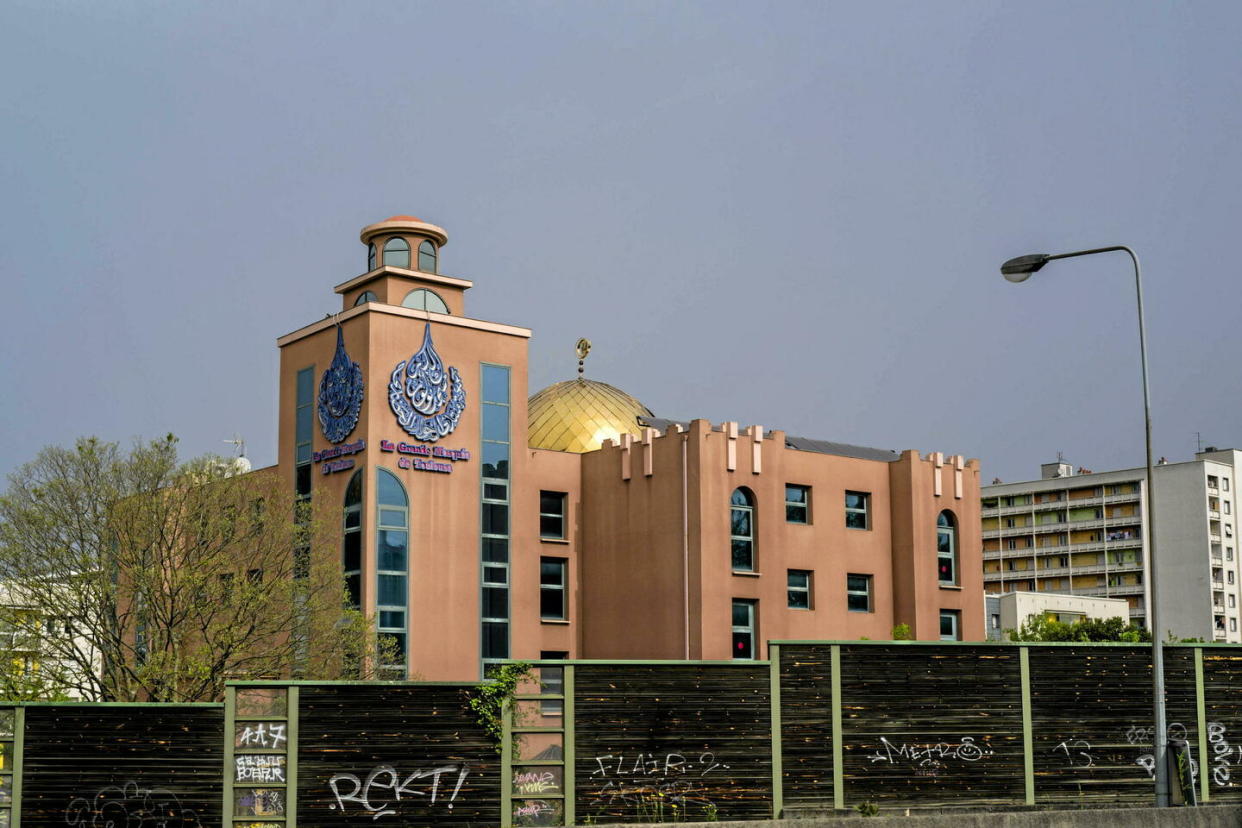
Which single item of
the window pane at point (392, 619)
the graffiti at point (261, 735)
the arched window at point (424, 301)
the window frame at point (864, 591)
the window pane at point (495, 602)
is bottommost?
the graffiti at point (261, 735)

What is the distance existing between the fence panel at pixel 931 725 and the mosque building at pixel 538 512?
23633 millimetres

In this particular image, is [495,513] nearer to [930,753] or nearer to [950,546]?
[950,546]

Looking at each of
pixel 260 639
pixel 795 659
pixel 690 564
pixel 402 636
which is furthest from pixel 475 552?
pixel 795 659

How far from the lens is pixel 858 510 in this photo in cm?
5428

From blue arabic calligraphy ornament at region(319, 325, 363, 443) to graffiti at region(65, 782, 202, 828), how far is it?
2649cm

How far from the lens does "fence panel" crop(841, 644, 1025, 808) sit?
75.7ft

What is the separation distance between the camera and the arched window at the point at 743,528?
4956 centimetres

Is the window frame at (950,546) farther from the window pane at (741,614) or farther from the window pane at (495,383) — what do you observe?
the window pane at (495,383)

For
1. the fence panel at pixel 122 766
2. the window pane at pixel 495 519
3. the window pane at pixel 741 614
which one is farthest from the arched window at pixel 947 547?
the fence panel at pixel 122 766

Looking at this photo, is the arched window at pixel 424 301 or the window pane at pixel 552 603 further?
the arched window at pixel 424 301

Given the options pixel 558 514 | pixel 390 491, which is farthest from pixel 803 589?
pixel 390 491

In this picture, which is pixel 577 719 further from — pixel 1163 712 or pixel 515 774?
pixel 1163 712

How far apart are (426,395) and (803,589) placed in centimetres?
1449

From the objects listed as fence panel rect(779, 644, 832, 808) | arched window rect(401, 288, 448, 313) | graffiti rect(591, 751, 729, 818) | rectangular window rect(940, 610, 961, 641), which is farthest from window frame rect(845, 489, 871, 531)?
graffiti rect(591, 751, 729, 818)
